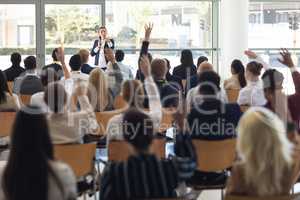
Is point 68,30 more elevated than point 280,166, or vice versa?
point 68,30

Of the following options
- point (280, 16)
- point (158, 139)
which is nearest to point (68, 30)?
point (280, 16)

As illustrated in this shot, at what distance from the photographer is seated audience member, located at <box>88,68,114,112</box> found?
18.8 feet

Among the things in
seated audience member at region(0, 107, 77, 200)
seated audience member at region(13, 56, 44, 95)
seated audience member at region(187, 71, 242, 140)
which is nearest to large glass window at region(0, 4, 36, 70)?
seated audience member at region(13, 56, 44, 95)

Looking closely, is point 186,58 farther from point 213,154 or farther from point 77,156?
point 77,156

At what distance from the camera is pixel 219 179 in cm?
457

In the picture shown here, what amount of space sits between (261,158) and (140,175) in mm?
691

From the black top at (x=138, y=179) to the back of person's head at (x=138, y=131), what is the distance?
6cm

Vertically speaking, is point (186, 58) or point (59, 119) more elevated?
point (186, 58)

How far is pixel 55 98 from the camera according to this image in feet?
14.1

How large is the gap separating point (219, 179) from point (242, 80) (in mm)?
2920

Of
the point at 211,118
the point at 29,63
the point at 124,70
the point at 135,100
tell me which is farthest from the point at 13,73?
the point at 211,118

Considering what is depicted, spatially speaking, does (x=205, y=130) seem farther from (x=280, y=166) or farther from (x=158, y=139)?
(x=280, y=166)

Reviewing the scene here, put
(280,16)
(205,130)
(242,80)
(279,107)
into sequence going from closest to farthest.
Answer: (205,130) < (279,107) < (242,80) < (280,16)

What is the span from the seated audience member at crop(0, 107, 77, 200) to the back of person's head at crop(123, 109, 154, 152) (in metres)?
0.47
